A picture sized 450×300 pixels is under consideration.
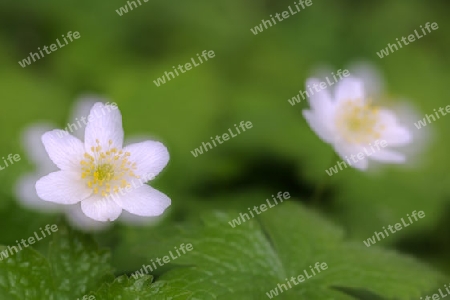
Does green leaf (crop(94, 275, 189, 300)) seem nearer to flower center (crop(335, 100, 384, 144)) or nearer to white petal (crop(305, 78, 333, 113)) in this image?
white petal (crop(305, 78, 333, 113))

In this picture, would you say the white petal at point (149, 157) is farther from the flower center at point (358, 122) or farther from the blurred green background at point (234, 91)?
the flower center at point (358, 122)

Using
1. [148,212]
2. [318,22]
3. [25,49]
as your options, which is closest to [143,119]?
[25,49]

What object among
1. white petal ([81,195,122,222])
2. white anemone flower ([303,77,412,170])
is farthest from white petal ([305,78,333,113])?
white petal ([81,195,122,222])

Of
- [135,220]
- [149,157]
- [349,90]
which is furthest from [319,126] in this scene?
[135,220]

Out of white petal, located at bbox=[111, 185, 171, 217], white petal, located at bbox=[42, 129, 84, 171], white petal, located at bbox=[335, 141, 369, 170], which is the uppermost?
white petal, located at bbox=[42, 129, 84, 171]

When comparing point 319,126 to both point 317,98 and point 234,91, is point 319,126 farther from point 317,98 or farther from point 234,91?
point 234,91

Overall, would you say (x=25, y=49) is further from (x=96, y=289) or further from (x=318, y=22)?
(x=96, y=289)

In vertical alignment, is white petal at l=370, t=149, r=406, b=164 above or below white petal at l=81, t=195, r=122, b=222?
below
